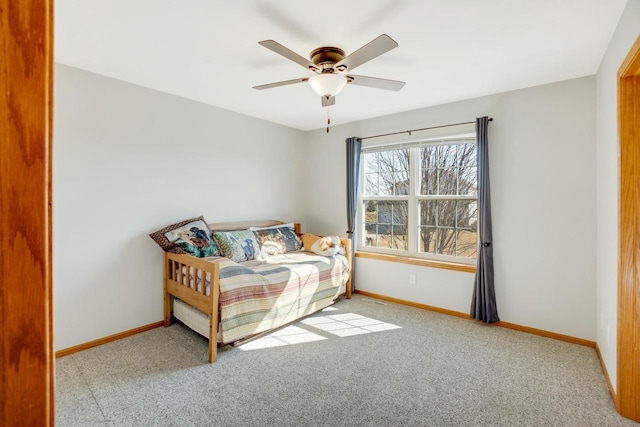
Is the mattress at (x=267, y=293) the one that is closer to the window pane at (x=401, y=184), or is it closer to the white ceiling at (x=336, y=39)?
the window pane at (x=401, y=184)

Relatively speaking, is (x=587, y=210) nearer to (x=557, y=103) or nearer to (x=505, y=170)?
(x=505, y=170)

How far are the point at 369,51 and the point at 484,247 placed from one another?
7.69 feet

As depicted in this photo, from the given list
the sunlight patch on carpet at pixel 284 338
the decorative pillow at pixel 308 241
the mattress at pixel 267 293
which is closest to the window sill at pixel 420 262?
the mattress at pixel 267 293

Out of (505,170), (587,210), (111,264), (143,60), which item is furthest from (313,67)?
(587,210)

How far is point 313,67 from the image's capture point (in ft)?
6.97

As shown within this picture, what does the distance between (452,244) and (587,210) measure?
4.11 feet

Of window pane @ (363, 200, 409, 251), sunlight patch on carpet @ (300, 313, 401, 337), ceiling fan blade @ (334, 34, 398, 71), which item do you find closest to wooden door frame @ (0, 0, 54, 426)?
ceiling fan blade @ (334, 34, 398, 71)

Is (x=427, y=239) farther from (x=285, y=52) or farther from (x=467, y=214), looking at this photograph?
(x=285, y=52)

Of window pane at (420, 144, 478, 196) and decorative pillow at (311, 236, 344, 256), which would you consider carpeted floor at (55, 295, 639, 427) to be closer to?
decorative pillow at (311, 236, 344, 256)

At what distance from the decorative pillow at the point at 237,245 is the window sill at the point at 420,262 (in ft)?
4.94

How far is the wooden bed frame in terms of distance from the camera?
243cm

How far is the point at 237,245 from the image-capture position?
3.36m

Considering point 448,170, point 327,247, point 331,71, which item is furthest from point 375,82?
point 327,247

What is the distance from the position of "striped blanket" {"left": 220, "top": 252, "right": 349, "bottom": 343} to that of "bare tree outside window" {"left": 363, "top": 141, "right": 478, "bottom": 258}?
0.81 metres
